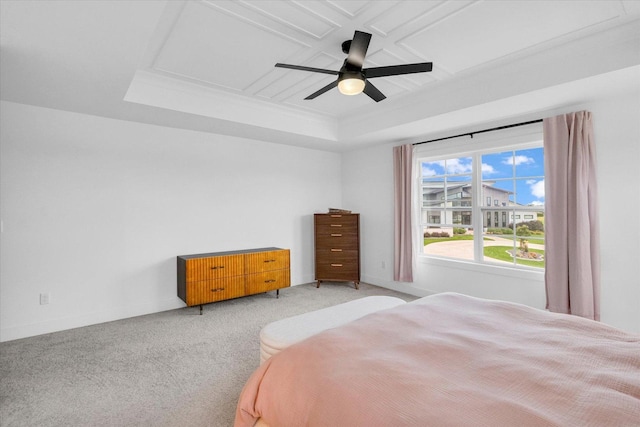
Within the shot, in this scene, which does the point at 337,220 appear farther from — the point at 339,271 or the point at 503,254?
the point at 503,254

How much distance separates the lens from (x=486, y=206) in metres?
4.08

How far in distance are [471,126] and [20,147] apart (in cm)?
502

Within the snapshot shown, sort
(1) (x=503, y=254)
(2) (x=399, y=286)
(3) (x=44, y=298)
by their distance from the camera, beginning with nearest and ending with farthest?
(3) (x=44, y=298) < (1) (x=503, y=254) < (2) (x=399, y=286)

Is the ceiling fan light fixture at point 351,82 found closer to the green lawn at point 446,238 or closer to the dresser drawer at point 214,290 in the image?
the dresser drawer at point 214,290

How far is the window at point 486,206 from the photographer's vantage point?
369cm

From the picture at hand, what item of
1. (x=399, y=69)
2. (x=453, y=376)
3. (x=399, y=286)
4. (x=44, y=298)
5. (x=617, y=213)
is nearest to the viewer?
(x=453, y=376)

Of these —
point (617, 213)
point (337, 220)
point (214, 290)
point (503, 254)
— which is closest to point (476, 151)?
point (503, 254)

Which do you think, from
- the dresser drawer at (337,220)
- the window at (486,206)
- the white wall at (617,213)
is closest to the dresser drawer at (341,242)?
the dresser drawer at (337,220)

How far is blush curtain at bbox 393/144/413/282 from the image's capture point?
4594mm

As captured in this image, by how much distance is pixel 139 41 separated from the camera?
2.10 m

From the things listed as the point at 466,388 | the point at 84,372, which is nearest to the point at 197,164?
the point at 84,372

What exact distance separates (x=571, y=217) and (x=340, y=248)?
289 cm

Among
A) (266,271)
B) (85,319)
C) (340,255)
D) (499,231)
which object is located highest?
(499,231)

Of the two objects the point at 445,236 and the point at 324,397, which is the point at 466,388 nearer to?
the point at 324,397
